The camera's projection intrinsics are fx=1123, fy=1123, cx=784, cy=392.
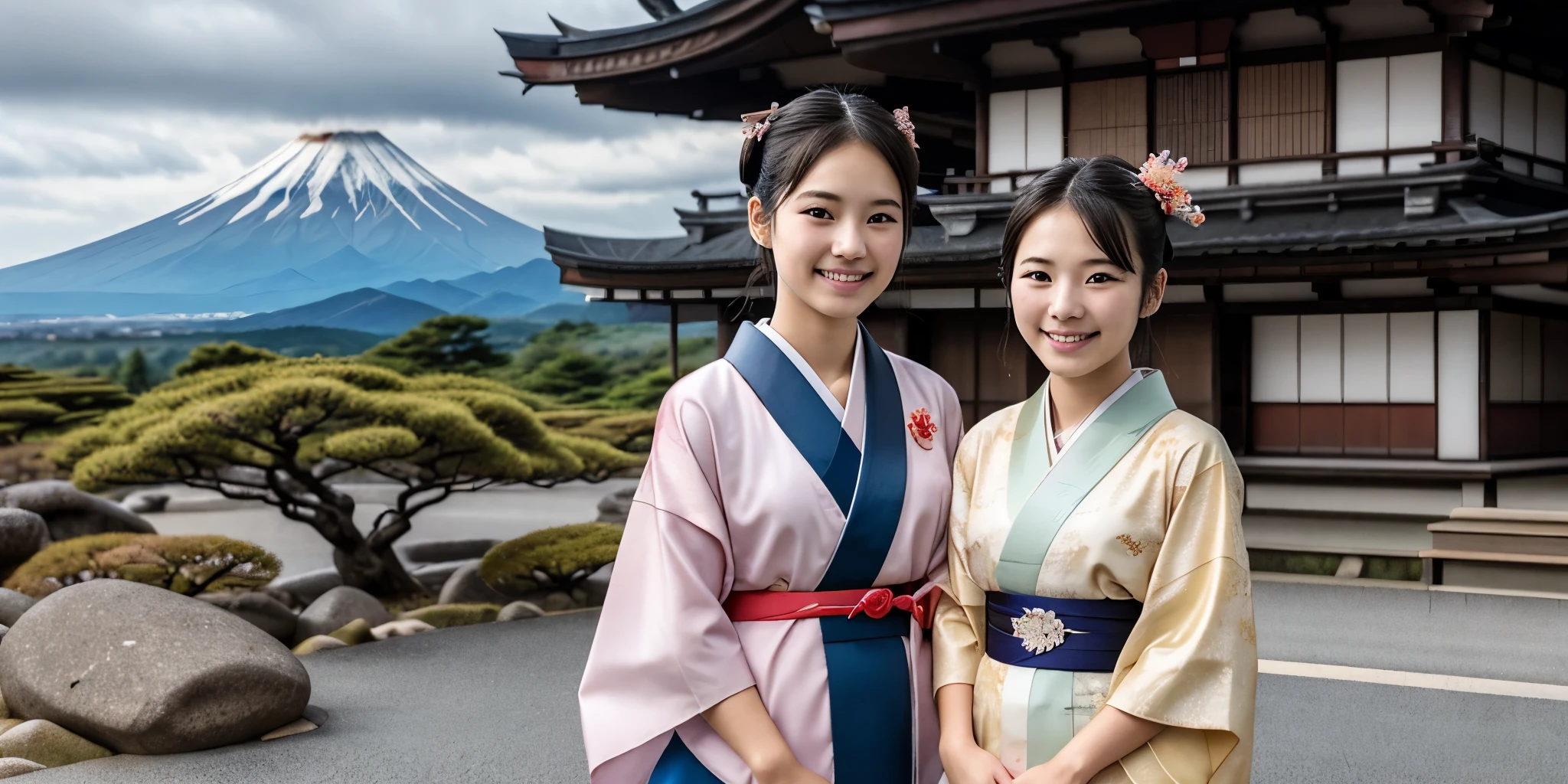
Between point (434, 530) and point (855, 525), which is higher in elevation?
point (855, 525)

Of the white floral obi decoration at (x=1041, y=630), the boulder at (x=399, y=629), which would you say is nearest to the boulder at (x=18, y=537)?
the boulder at (x=399, y=629)

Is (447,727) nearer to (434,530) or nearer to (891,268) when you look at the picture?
(891,268)

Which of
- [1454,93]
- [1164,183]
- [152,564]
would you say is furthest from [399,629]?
[1454,93]

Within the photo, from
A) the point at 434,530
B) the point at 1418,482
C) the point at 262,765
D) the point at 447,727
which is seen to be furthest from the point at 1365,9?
the point at 434,530

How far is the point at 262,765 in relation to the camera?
18.3 feet

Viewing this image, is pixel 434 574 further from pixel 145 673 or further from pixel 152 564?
pixel 145 673

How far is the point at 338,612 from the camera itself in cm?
923

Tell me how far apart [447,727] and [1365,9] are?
8.94 m

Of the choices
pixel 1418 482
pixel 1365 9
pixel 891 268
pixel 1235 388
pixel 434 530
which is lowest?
pixel 434 530

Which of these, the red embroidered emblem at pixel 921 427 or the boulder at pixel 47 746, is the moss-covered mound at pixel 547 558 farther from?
the red embroidered emblem at pixel 921 427

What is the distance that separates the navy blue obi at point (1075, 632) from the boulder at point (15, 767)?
5672 millimetres

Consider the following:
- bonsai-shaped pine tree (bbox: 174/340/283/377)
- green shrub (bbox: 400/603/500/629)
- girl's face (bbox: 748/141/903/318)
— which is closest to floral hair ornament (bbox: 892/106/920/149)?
girl's face (bbox: 748/141/903/318)

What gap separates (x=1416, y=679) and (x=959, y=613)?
560cm

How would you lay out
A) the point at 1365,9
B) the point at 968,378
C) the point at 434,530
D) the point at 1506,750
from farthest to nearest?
the point at 434,530
the point at 968,378
the point at 1365,9
the point at 1506,750
